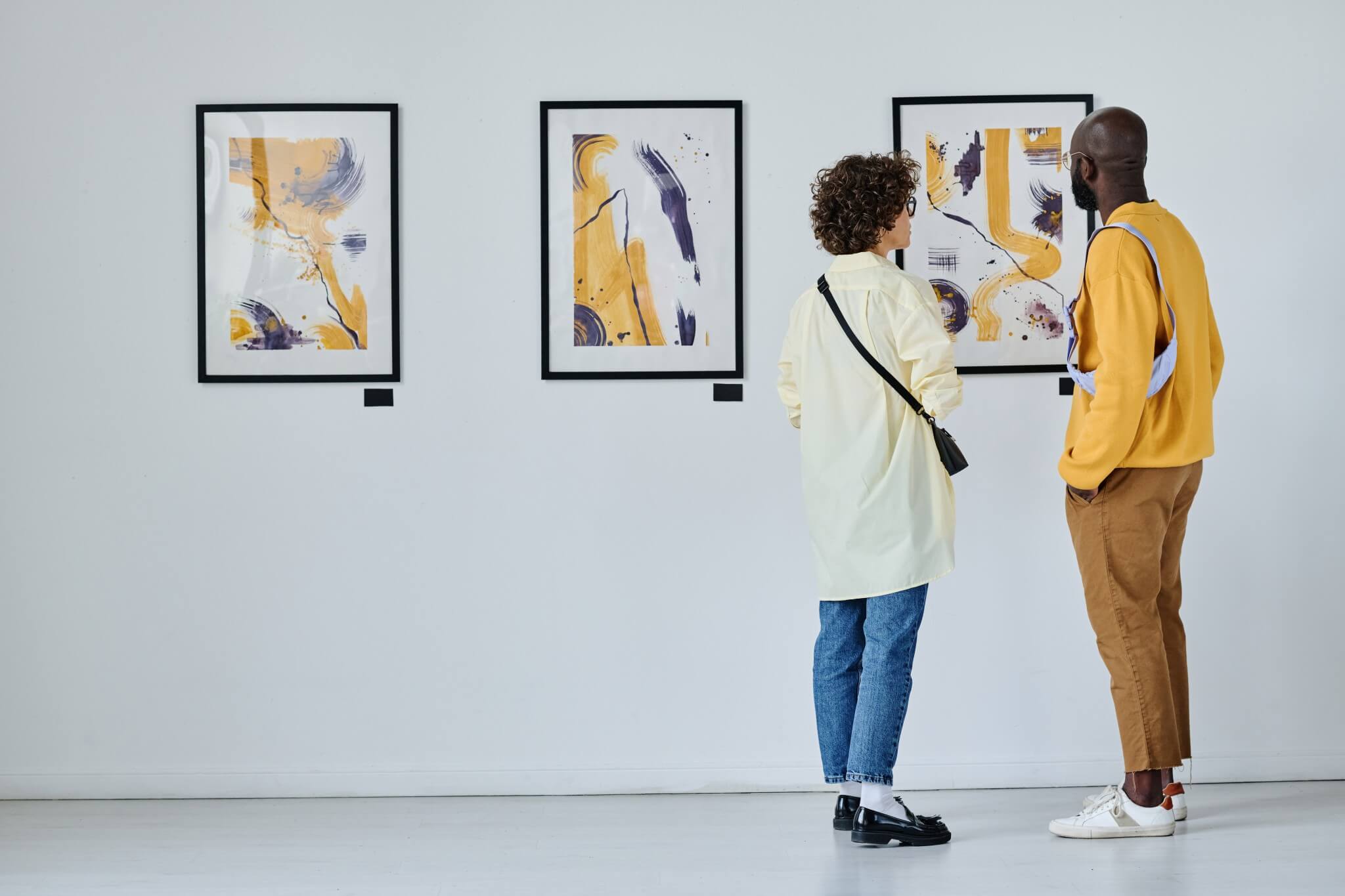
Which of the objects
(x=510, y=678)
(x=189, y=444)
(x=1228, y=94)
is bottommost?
(x=510, y=678)

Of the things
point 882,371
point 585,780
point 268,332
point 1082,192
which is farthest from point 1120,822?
point 268,332

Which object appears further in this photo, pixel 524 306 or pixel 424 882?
pixel 524 306

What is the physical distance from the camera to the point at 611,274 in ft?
9.78

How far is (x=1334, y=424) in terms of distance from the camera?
303 centimetres

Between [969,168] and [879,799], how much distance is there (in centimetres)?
164

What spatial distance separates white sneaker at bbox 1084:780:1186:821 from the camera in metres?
2.48

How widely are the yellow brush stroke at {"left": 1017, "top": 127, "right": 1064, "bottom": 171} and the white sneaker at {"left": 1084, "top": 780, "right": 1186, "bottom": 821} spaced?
5.18 ft

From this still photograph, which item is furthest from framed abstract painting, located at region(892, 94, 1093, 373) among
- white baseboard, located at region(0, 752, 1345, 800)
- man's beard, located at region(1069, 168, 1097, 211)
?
white baseboard, located at region(0, 752, 1345, 800)

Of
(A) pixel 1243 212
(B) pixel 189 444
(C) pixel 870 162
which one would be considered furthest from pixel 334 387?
(A) pixel 1243 212

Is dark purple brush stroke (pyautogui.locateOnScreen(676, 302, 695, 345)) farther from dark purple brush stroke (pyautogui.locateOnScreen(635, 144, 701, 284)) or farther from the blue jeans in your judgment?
the blue jeans

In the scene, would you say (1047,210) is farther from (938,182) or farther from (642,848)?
(642,848)

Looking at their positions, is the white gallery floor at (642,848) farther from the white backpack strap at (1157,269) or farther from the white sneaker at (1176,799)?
the white backpack strap at (1157,269)

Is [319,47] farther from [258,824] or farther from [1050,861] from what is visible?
[1050,861]

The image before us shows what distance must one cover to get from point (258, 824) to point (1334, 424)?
9.74 feet
